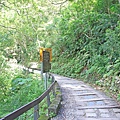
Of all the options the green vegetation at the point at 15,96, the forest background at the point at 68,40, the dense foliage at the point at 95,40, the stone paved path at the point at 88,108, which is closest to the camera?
the stone paved path at the point at 88,108

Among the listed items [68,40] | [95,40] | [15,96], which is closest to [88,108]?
[15,96]

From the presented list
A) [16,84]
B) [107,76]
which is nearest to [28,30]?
[16,84]

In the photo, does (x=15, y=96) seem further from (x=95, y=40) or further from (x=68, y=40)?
(x=68, y=40)

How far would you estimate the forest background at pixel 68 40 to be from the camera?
35.0 feet

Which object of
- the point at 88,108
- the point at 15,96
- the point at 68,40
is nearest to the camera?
the point at 88,108

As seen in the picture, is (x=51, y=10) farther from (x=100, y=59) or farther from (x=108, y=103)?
(x=108, y=103)

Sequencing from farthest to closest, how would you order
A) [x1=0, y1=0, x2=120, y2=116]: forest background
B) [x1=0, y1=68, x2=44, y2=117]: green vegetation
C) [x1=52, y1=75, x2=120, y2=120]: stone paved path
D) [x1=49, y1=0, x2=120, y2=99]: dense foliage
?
[x1=0, y1=0, x2=120, y2=116]: forest background
[x1=49, y1=0, x2=120, y2=99]: dense foliage
[x1=0, y1=68, x2=44, y2=117]: green vegetation
[x1=52, y1=75, x2=120, y2=120]: stone paved path

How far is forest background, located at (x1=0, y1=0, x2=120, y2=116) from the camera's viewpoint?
10.7 m

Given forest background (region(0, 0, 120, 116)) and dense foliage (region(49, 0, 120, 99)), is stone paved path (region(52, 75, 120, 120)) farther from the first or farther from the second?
dense foliage (region(49, 0, 120, 99))

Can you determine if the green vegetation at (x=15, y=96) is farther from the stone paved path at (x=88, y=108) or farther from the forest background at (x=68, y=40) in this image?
the stone paved path at (x=88, y=108)

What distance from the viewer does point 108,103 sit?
23.8 feet

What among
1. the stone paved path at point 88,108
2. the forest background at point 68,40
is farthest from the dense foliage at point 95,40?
the stone paved path at point 88,108

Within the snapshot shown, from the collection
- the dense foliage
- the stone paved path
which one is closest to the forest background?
the dense foliage

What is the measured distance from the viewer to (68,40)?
2003 centimetres
